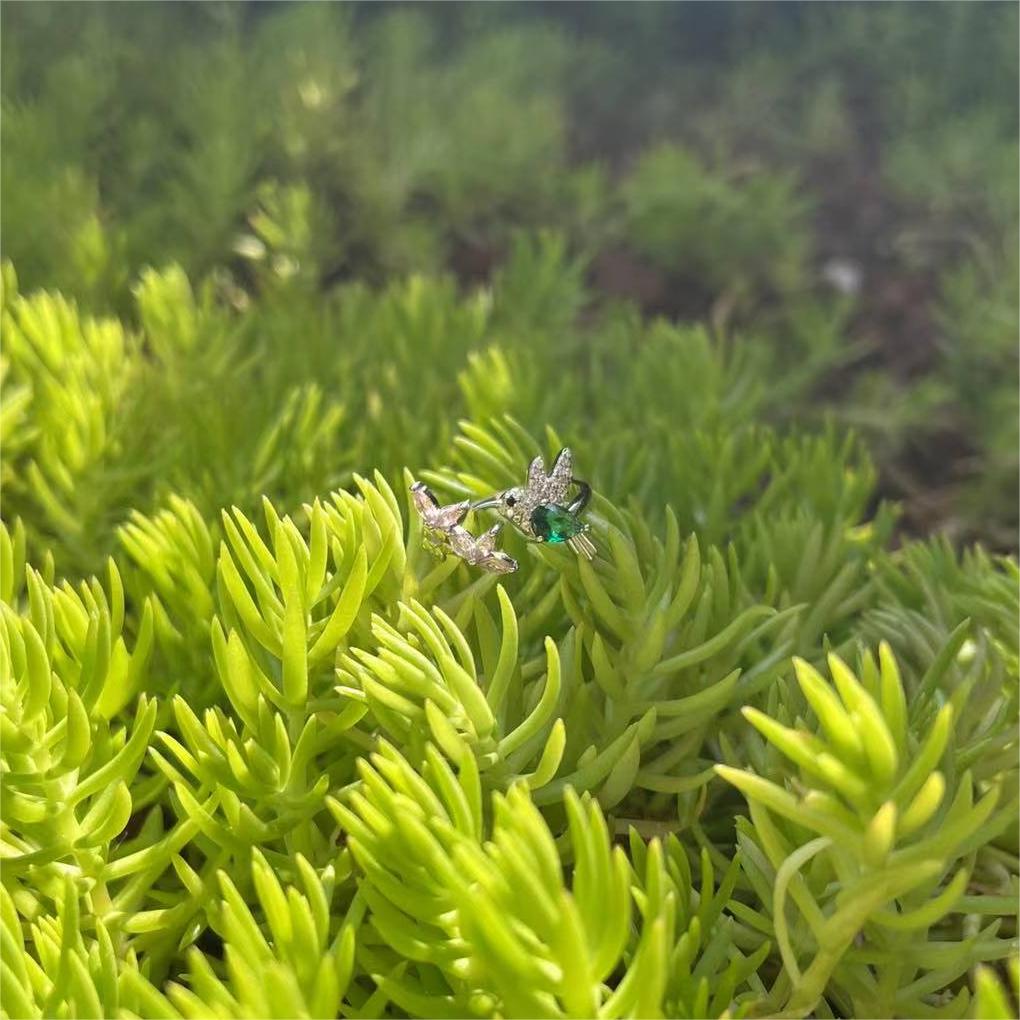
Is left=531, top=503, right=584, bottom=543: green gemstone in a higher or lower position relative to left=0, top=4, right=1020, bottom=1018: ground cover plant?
higher

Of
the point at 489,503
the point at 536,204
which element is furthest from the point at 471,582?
the point at 536,204

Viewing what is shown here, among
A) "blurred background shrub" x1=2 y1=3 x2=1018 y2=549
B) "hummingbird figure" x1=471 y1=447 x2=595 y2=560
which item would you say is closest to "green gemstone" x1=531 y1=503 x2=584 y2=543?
"hummingbird figure" x1=471 y1=447 x2=595 y2=560

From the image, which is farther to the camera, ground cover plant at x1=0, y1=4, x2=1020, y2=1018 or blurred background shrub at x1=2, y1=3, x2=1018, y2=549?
blurred background shrub at x1=2, y1=3, x2=1018, y2=549

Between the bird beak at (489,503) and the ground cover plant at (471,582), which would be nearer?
the ground cover plant at (471,582)

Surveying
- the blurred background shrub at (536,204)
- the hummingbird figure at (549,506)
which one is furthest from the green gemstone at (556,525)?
the blurred background shrub at (536,204)

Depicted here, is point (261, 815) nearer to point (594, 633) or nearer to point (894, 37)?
point (594, 633)

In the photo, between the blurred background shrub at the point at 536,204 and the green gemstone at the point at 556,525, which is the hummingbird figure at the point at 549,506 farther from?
the blurred background shrub at the point at 536,204

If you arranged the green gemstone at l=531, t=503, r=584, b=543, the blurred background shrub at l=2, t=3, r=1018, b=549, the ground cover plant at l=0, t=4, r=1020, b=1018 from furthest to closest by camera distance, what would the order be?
the blurred background shrub at l=2, t=3, r=1018, b=549, the green gemstone at l=531, t=503, r=584, b=543, the ground cover plant at l=0, t=4, r=1020, b=1018

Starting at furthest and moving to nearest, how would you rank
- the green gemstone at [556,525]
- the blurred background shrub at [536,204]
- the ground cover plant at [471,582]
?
the blurred background shrub at [536,204], the green gemstone at [556,525], the ground cover plant at [471,582]

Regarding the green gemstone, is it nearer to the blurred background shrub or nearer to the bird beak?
the bird beak
